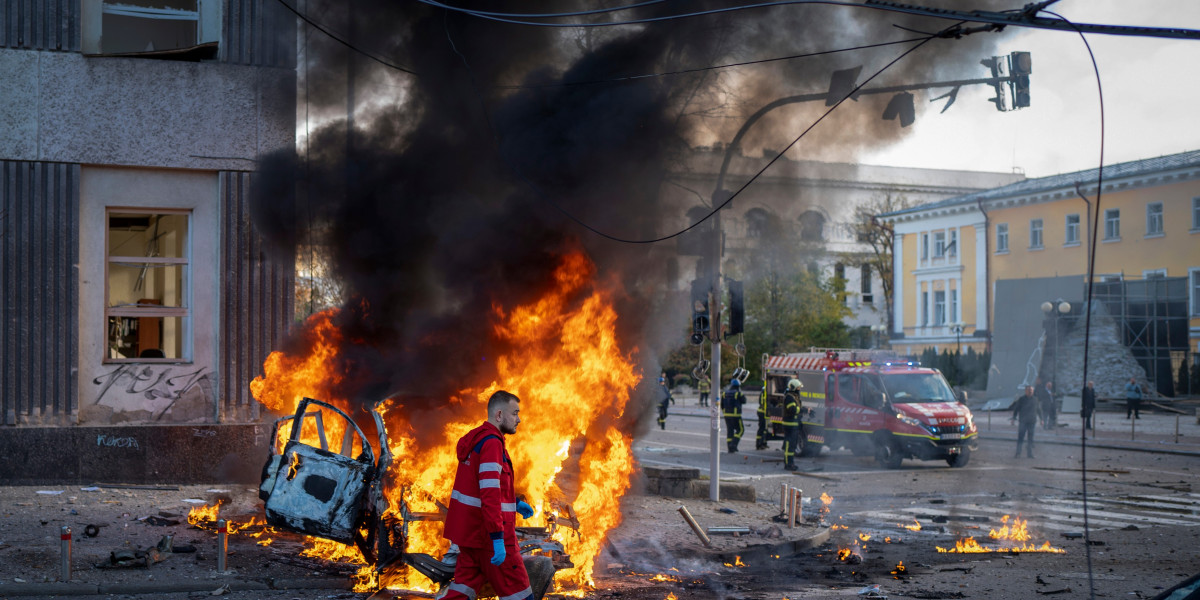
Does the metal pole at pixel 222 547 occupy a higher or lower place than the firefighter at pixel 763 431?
higher

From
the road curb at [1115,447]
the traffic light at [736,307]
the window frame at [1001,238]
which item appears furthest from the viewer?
the window frame at [1001,238]

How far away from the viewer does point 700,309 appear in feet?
44.3

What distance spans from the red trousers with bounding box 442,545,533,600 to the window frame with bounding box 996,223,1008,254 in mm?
44166

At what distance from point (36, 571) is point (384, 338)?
140 inches

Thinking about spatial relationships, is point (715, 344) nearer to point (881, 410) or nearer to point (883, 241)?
point (881, 410)

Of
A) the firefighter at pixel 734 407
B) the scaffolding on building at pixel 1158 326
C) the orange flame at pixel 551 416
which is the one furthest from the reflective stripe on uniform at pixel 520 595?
the scaffolding on building at pixel 1158 326

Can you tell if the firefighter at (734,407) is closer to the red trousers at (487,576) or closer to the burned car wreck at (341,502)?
the burned car wreck at (341,502)

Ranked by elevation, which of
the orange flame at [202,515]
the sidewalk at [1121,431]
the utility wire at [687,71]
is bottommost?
the sidewalk at [1121,431]

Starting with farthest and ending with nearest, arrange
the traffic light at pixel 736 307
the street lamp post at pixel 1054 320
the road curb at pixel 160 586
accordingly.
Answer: the street lamp post at pixel 1054 320
the traffic light at pixel 736 307
the road curb at pixel 160 586

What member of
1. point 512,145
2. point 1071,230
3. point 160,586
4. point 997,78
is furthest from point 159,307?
point 1071,230

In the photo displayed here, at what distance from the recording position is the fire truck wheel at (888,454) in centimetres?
1811

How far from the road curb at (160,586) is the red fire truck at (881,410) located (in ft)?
41.4

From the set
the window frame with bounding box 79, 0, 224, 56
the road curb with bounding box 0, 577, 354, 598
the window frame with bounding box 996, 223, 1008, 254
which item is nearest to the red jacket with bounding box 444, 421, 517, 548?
the road curb with bounding box 0, 577, 354, 598

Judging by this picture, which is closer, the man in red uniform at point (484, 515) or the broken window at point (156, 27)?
the man in red uniform at point (484, 515)
